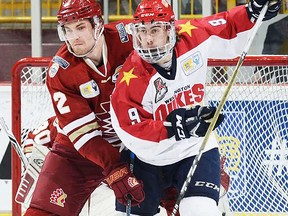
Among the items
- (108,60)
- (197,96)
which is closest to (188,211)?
(197,96)

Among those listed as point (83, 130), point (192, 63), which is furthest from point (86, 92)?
point (192, 63)

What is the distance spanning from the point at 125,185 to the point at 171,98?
324 millimetres

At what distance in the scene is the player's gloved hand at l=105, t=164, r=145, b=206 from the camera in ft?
7.80

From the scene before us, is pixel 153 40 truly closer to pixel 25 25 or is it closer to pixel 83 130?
pixel 83 130

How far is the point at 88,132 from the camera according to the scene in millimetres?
2490

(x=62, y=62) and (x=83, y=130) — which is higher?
(x=62, y=62)

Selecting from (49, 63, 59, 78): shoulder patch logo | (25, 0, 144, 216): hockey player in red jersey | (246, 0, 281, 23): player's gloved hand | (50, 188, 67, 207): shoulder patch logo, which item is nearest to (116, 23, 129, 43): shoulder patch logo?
(25, 0, 144, 216): hockey player in red jersey

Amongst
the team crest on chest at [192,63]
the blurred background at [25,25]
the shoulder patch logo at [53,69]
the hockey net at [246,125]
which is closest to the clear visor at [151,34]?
the team crest on chest at [192,63]

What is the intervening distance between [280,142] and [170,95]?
965 millimetres

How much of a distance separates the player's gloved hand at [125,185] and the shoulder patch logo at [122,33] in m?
0.43

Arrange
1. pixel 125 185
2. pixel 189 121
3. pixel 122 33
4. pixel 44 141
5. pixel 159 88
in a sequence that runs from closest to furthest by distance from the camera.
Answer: pixel 189 121 → pixel 159 88 → pixel 125 185 → pixel 122 33 → pixel 44 141

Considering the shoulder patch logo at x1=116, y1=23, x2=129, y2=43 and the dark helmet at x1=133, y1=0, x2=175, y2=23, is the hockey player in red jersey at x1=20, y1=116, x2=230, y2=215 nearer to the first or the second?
the shoulder patch logo at x1=116, y1=23, x2=129, y2=43

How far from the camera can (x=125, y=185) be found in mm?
2395

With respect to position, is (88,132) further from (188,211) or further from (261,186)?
(261,186)
